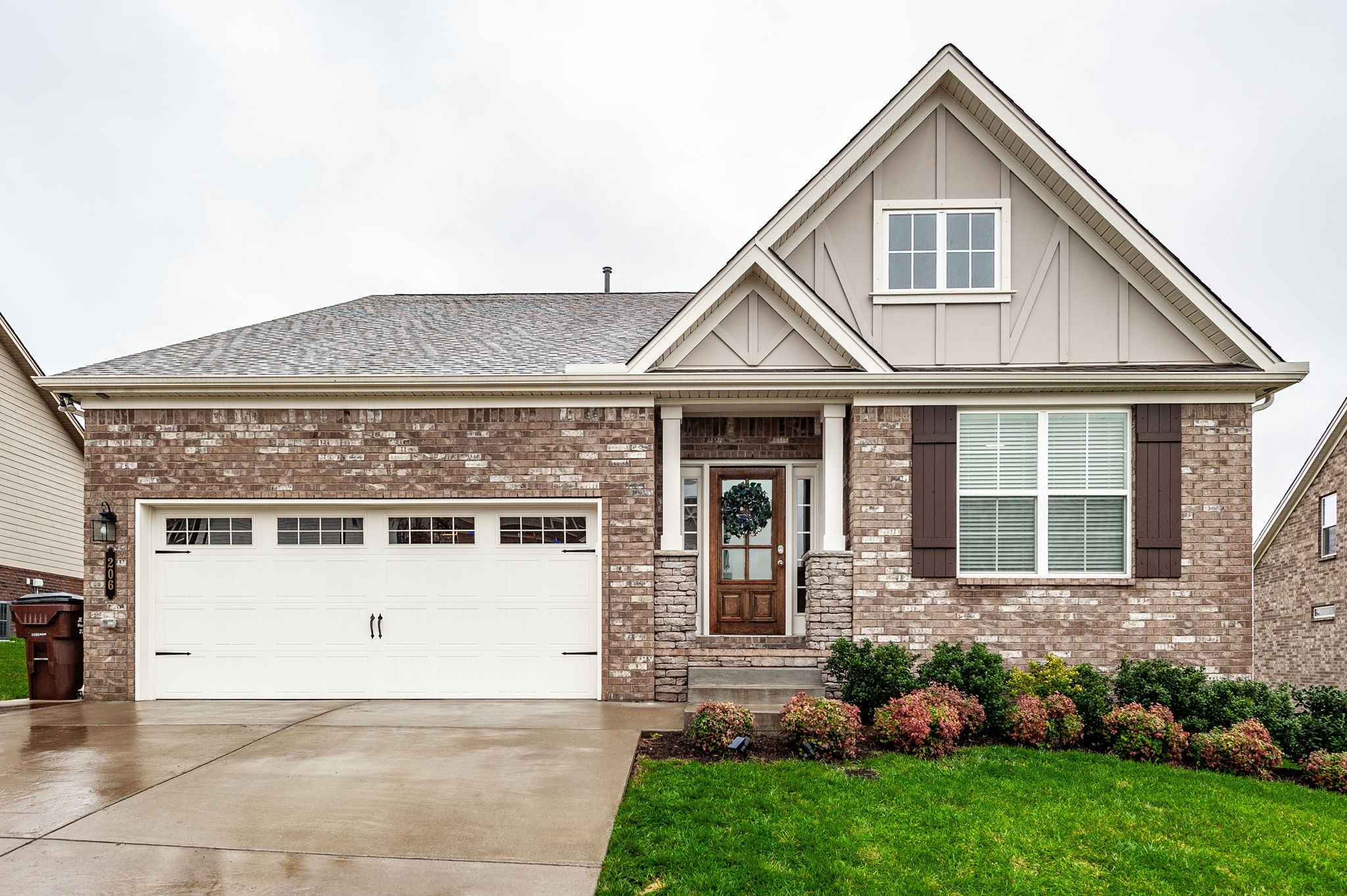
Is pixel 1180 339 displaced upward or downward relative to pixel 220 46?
downward

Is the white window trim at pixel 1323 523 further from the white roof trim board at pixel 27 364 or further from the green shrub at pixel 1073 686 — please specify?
the white roof trim board at pixel 27 364

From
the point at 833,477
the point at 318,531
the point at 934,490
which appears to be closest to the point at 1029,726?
the point at 934,490

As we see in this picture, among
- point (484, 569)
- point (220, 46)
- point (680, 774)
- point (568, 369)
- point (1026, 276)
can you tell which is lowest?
point (680, 774)

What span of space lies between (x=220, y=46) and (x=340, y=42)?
2.39m

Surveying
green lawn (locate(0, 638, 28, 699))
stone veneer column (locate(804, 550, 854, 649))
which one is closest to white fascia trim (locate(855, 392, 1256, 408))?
stone veneer column (locate(804, 550, 854, 649))

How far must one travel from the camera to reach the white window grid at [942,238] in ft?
31.7

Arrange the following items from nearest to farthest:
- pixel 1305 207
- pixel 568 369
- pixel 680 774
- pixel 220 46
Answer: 1. pixel 680 774
2. pixel 568 369
3. pixel 220 46
4. pixel 1305 207

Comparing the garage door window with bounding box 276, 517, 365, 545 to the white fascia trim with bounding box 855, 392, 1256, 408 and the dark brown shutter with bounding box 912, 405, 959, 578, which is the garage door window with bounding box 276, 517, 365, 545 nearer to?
the white fascia trim with bounding box 855, 392, 1256, 408

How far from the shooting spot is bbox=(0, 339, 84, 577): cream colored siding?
17.3 meters

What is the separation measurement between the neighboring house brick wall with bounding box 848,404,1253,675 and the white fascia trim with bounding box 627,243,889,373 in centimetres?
160

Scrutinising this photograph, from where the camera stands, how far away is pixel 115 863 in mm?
4410

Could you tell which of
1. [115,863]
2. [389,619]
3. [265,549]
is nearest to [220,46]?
[265,549]

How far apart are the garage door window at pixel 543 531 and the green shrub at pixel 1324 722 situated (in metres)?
7.05

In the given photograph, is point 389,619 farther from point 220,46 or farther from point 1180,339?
point 220,46
